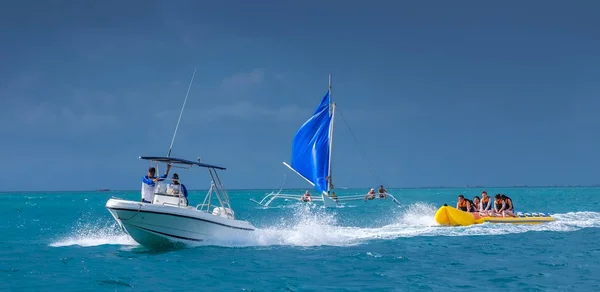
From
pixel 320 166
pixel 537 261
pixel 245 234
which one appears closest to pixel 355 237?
pixel 245 234

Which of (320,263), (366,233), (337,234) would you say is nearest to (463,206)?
(366,233)

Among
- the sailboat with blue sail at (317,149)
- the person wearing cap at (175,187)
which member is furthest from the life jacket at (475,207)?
the person wearing cap at (175,187)

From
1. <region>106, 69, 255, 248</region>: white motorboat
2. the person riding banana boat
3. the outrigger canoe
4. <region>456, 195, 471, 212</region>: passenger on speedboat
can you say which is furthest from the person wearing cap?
<region>456, 195, 471, 212</region>: passenger on speedboat

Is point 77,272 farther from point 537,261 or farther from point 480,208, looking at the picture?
point 480,208

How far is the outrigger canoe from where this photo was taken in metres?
29.3

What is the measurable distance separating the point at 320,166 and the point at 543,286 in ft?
104

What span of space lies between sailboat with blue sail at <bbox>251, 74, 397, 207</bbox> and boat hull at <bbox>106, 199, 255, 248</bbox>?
81.7 feet

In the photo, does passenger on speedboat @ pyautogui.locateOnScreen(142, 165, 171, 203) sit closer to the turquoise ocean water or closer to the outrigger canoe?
the turquoise ocean water

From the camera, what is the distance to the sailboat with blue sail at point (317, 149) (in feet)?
149

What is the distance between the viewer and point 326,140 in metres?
45.9

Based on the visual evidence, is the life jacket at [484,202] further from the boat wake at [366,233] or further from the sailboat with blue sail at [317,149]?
the sailboat with blue sail at [317,149]

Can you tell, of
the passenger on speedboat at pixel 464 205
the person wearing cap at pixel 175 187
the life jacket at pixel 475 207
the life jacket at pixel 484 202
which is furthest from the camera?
the life jacket at pixel 484 202

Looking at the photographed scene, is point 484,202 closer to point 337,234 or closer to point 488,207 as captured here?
point 488,207

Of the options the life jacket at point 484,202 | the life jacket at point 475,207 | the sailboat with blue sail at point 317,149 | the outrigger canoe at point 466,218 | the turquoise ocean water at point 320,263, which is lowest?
the turquoise ocean water at point 320,263
